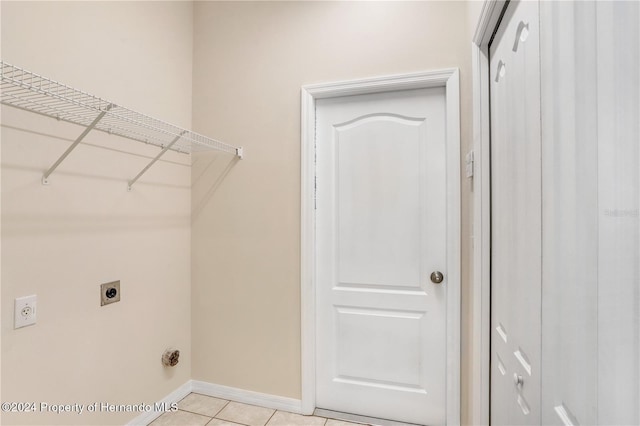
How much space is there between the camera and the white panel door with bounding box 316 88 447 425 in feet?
5.75

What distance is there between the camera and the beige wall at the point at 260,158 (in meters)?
1.85

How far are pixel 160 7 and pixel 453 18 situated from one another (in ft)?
5.76

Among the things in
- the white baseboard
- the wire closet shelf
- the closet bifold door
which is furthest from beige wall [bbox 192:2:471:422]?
the closet bifold door

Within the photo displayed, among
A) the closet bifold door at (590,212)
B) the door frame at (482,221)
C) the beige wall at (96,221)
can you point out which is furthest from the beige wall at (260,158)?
the closet bifold door at (590,212)

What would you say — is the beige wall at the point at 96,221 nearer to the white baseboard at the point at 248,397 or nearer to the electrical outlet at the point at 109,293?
the electrical outlet at the point at 109,293

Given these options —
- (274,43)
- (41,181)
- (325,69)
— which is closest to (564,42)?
(325,69)

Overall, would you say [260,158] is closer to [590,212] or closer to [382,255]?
[382,255]

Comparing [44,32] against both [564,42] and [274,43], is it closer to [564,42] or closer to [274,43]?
[274,43]

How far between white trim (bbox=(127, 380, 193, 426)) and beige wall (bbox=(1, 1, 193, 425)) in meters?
0.04

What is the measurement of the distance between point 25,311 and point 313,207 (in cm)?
140

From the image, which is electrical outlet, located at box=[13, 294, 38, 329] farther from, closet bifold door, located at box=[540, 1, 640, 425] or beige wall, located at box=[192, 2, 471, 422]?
closet bifold door, located at box=[540, 1, 640, 425]

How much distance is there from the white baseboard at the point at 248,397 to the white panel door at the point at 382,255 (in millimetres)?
177

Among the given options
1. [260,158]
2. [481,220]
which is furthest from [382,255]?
[260,158]

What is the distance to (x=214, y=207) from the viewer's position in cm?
210
